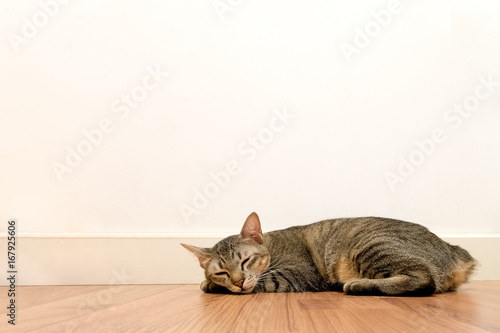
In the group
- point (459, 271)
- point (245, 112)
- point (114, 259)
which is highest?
point (245, 112)

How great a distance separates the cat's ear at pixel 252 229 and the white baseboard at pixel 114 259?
18.8 inches

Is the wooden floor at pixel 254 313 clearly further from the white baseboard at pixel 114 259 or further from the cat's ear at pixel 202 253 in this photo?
the white baseboard at pixel 114 259

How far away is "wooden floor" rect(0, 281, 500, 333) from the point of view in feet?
3.71

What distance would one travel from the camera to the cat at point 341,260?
1.79 meters

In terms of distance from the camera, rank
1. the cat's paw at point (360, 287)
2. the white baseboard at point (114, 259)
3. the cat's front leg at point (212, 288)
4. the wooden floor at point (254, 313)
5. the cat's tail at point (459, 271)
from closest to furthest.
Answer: the wooden floor at point (254, 313) < the cat's paw at point (360, 287) < the cat's tail at point (459, 271) < the cat's front leg at point (212, 288) < the white baseboard at point (114, 259)

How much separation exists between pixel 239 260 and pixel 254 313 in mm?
646

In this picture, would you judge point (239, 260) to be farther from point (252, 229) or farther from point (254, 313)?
point (254, 313)

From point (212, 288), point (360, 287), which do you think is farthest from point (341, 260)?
point (212, 288)

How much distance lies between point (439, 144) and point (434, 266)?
108 cm

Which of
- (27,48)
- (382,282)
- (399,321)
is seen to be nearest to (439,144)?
→ (382,282)

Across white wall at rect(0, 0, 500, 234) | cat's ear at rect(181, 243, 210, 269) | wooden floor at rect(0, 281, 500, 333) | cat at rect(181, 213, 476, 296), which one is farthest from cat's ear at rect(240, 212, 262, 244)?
white wall at rect(0, 0, 500, 234)

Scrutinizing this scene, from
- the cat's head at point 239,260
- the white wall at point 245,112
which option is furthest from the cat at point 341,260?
the white wall at point 245,112

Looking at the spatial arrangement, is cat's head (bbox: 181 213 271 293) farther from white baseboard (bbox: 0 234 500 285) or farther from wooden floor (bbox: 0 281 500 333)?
white baseboard (bbox: 0 234 500 285)

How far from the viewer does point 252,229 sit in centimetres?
215
